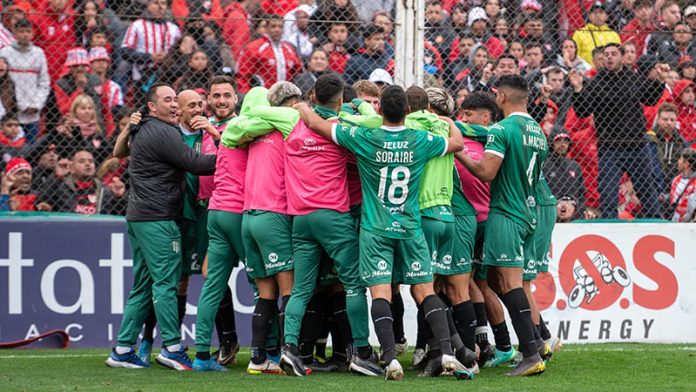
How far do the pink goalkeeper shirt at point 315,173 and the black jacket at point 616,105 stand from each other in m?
4.42

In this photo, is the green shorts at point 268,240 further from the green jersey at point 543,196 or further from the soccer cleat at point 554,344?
the soccer cleat at point 554,344

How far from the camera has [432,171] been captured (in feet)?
25.3

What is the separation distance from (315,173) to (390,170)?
597mm

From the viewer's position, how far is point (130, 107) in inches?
428

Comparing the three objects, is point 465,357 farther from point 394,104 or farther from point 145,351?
point 145,351

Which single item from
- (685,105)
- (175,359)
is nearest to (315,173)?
(175,359)

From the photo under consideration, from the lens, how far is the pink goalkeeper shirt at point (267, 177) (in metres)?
7.71

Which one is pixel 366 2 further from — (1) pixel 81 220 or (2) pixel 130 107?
(1) pixel 81 220

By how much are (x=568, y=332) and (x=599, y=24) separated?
11.0 ft

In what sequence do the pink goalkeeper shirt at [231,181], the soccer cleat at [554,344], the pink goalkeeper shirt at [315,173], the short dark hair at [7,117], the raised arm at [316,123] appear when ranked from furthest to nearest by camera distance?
the short dark hair at [7,117], the soccer cleat at [554,344], the pink goalkeeper shirt at [231,181], the pink goalkeeper shirt at [315,173], the raised arm at [316,123]

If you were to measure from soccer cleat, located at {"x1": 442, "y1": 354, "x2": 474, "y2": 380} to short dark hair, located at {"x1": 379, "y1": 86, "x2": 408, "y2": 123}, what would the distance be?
166 cm

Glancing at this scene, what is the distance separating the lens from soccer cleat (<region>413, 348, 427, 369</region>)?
809 centimetres

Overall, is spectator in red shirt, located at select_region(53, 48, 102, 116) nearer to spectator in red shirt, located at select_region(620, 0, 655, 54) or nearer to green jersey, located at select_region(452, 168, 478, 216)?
green jersey, located at select_region(452, 168, 478, 216)

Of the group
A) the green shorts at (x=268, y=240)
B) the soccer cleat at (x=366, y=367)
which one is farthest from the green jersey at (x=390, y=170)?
the soccer cleat at (x=366, y=367)
